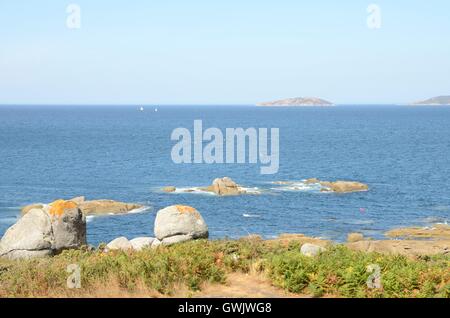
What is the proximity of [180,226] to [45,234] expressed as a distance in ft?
20.9

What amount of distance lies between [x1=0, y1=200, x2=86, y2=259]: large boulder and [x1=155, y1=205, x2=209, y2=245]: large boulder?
13.5 ft

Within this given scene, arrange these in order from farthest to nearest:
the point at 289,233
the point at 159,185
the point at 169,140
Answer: the point at 169,140, the point at 159,185, the point at 289,233

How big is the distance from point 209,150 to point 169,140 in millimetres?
27069

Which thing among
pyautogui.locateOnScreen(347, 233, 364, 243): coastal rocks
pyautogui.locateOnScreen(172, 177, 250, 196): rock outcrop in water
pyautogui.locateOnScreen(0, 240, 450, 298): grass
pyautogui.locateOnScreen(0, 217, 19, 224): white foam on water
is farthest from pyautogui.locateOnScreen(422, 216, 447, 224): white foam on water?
pyautogui.locateOnScreen(0, 217, 19, 224): white foam on water

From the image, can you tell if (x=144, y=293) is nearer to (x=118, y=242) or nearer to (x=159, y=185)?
(x=118, y=242)

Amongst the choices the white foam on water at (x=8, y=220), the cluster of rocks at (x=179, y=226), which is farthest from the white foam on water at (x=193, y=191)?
the cluster of rocks at (x=179, y=226)

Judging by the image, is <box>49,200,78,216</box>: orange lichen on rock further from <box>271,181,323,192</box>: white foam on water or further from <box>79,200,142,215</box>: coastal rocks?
<box>271,181,323,192</box>: white foam on water

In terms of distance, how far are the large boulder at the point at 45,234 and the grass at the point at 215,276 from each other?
31.3 ft

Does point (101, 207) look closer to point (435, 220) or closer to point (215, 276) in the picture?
point (435, 220)

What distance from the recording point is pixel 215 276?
13.9 m

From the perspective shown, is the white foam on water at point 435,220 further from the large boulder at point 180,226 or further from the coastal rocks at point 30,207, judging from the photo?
the coastal rocks at point 30,207

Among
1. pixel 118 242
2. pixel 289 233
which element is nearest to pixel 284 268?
pixel 118 242
